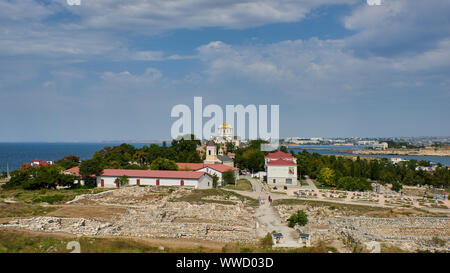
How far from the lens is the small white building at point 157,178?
38.3m

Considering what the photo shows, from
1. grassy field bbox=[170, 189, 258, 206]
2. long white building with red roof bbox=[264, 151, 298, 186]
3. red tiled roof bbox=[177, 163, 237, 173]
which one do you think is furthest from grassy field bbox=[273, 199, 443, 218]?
red tiled roof bbox=[177, 163, 237, 173]

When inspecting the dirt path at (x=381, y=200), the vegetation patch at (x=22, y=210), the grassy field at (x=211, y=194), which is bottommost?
the dirt path at (x=381, y=200)

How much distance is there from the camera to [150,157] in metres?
55.9

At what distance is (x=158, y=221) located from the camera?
71.6ft

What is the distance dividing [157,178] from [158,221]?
684 inches

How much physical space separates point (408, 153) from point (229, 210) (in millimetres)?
168229

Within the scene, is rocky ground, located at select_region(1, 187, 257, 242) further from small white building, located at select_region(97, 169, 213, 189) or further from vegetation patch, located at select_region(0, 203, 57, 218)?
small white building, located at select_region(97, 169, 213, 189)

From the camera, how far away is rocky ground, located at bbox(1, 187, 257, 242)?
60.6 ft

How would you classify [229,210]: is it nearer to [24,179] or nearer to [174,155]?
[24,179]

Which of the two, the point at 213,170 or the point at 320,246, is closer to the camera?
the point at 320,246

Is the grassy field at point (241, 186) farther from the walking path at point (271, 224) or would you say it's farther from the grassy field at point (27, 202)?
the grassy field at point (27, 202)

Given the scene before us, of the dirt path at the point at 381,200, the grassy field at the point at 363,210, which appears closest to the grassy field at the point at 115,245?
the grassy field at the point at 363,210

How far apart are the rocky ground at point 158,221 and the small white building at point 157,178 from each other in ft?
22.9
